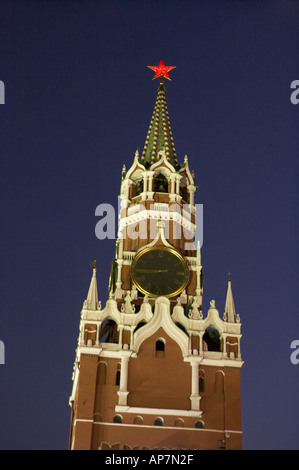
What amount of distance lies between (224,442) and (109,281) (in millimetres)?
15801

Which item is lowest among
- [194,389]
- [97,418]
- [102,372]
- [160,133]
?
[97,418]

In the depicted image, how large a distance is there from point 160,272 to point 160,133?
14.6 metres

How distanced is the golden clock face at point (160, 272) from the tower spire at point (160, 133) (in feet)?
28.8

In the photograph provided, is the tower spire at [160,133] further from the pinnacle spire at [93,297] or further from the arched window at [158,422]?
the arched window at [158,422]

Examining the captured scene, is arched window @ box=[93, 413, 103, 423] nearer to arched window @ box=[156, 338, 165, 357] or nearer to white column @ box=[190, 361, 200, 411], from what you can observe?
arched window @ box=[156, 338, 165, 357]

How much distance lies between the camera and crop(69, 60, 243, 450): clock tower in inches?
2136

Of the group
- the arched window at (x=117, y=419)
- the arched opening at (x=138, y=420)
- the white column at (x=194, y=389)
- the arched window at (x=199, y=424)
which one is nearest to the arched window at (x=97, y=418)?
the arched window at (x=117, y=419)

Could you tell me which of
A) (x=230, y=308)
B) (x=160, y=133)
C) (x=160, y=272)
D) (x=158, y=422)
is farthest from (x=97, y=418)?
(x=160, y=133)

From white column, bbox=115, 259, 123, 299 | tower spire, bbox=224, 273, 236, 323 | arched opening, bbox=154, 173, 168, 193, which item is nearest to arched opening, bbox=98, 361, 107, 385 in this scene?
white column, bbox=115, 259, 123, 299

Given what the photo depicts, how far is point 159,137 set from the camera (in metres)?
70.2

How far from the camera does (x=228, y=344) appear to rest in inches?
2266

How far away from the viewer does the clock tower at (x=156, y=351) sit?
5425 centimetres

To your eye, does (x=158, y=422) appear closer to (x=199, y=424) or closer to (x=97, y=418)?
(x=199, y=424)

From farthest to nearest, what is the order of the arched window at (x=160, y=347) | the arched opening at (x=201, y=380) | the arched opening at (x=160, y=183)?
the arched opening at (x=160, y=183), the arched window at (x=160, y=347), the arched opening at (x=201, y=380)
